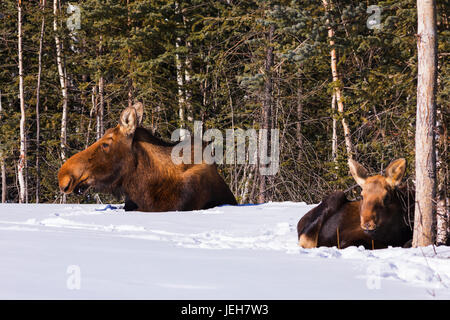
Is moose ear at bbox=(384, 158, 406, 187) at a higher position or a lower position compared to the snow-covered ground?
higher

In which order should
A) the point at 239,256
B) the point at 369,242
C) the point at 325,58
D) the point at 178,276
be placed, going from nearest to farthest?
the point at 178,276 < the point at 239,256 < the point at 369,242 < the point at 325,58

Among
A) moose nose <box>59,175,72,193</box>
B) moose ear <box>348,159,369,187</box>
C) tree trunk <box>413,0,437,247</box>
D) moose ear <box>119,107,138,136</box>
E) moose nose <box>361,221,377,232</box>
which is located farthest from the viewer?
moose ear <box>119,107,138,136</box>

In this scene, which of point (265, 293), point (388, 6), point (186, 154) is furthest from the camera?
point (388, 6)

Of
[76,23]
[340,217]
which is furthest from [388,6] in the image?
[76,23]

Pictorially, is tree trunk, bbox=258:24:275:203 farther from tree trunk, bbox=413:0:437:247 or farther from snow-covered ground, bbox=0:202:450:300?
tree trunk, bbox=413:0:437:247

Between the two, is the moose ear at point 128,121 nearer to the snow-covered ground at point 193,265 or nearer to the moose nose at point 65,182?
the moose nose at point 65,182

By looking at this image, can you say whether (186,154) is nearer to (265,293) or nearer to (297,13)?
(297,13)

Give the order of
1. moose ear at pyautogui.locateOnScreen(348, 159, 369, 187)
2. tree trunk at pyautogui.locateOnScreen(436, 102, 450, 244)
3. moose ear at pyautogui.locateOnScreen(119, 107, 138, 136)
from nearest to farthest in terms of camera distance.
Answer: moose ear at pyautogui.locateOnScreen(348, 159, 369, 187), tree trunk at pyautogui.locateOnScreen(436, 102, 450, 244), moose ear at pyautogui.locateOnScreen(119, 107, 138, 136)

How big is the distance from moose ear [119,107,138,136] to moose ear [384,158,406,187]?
177 inches

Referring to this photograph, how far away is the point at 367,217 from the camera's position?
6574 millimetres

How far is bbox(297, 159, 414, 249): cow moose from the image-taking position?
672 cm

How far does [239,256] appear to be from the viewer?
5617 millimetres

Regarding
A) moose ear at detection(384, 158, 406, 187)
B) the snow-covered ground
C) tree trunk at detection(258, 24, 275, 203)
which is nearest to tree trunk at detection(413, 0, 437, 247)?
moose ear at detection(384, 158, 406, 187)

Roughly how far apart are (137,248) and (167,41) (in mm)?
14391
